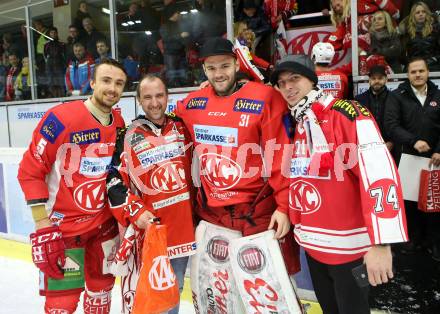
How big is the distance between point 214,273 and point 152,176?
0.48 meters

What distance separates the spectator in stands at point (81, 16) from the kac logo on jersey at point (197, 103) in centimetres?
391

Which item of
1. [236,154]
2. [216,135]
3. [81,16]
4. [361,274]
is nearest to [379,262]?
[361,274]

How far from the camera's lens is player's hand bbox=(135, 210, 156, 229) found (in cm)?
171

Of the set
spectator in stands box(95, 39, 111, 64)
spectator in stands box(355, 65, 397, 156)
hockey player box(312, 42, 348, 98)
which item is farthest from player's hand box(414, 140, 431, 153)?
spectator in stands box(95, 39, 111, 64)

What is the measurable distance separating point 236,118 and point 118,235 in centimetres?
88

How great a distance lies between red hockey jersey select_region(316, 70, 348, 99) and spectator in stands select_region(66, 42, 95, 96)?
3127 millimetres

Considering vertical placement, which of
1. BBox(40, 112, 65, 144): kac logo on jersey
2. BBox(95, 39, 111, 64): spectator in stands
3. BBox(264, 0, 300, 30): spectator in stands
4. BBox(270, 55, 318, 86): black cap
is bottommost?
BBox(40, 112, 65, 144): kac logo on jersey

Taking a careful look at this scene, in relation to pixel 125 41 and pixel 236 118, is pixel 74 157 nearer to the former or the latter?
pixel 236 118

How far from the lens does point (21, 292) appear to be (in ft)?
10.0

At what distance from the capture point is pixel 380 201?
1.36 metres

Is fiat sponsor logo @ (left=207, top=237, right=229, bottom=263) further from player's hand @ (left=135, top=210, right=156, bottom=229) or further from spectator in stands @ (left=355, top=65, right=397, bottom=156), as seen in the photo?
spectator in stands @ (left=355, top=65, right=397, bottom=156)

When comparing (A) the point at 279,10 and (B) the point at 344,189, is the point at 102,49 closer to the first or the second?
(A) the point at 279,10

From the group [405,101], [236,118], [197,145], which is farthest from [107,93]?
[405,101]

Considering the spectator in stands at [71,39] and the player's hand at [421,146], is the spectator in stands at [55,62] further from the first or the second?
the player's hand at [421,146]
